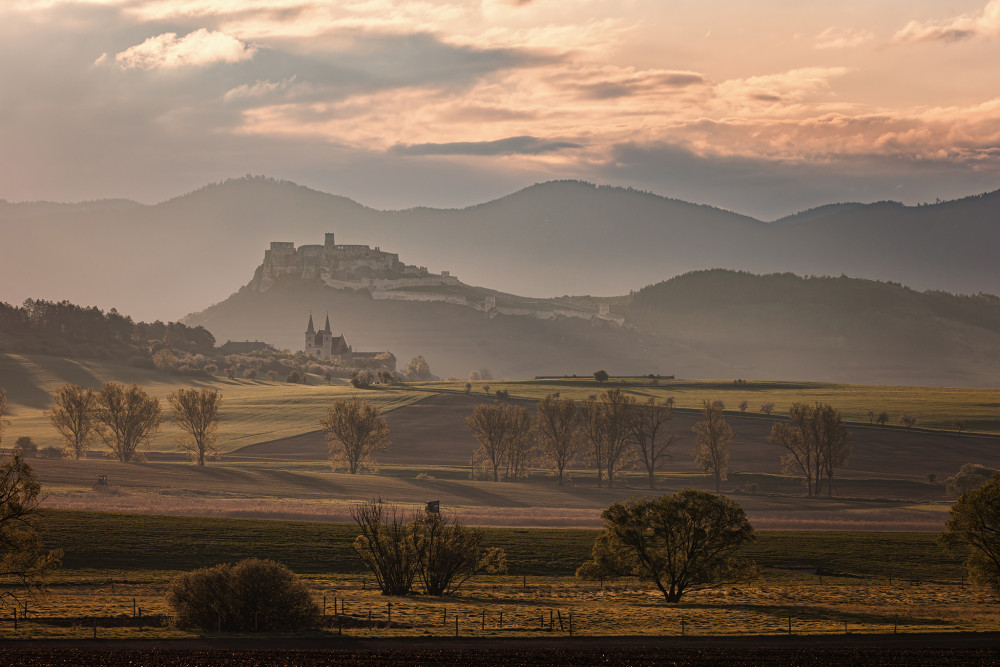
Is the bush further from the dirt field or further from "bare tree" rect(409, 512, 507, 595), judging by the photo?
the dirt field

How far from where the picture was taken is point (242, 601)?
5128 cm

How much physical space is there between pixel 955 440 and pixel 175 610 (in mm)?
117457

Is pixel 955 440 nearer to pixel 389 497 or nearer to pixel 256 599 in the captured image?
pixel 389 497

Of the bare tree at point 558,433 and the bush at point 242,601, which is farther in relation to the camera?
the bare tree at point 558,433

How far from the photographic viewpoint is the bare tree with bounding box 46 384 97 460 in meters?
130

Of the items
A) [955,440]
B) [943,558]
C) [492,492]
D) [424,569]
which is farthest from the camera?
[955,440]

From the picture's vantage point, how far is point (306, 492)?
10681cm

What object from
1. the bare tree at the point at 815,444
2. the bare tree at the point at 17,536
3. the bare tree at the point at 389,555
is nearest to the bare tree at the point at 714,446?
the bare tree at the point at 815,444

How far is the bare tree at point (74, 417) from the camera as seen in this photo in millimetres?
130500

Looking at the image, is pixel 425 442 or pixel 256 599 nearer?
pixel 256 599

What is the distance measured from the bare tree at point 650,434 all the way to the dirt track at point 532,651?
74.3m

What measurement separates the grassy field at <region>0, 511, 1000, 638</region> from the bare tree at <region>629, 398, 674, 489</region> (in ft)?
140

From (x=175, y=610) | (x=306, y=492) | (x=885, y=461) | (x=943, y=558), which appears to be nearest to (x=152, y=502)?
A: (x=306, y=492)

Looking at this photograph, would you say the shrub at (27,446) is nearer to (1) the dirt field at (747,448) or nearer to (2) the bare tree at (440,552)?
(1) the dirt field at (747,448)
